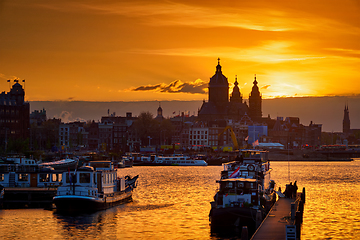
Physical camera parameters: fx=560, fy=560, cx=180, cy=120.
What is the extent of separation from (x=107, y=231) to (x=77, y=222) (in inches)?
195

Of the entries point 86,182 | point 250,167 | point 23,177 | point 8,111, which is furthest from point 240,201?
point 8,111

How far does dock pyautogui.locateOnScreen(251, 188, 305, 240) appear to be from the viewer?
35.6 metres

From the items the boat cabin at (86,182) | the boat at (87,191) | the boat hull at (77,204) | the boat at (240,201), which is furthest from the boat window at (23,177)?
the boat at (240,201)

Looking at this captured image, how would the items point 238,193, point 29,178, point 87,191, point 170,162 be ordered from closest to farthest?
point 238,193
point 87,191
point 29,178
point 170,162

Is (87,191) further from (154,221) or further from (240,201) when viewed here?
(240,201)

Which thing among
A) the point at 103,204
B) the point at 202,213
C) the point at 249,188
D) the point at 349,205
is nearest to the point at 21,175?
the point at 103,204

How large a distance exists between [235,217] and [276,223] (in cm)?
374

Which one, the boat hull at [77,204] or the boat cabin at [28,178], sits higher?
the boat cabin at [28,178]

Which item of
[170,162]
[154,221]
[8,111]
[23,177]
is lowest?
[154,221]

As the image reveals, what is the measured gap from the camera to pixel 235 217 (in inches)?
1762

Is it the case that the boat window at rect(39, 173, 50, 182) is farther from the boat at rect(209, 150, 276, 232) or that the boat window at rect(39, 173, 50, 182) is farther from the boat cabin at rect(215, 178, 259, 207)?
the boat cabin at rect(215, 178, 259, 207)

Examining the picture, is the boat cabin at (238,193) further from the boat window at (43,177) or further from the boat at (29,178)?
the boat window at (43,177)

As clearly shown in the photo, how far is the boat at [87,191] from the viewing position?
53.7 meters

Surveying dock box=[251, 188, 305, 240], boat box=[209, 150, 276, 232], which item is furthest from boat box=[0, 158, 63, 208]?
dock box=[251, 188, 305, 240]
